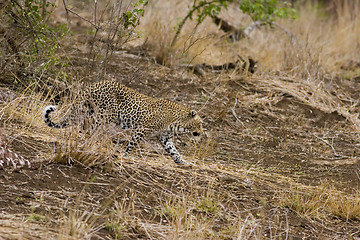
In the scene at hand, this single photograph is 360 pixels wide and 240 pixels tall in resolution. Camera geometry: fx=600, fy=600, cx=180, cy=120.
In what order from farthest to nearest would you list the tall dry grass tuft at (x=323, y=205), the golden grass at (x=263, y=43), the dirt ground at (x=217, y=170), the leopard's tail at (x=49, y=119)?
the golden grass at (x=263, y=43)
the leopard's tail at (x=49, y=119)
the tall dry grass tuft at (x=323, y=205)
the dirt ground at (x=217, y=170)

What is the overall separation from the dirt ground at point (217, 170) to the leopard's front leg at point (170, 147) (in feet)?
0.31

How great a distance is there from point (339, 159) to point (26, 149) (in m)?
4.41

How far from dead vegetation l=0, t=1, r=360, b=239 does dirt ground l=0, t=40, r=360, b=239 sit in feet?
0.06

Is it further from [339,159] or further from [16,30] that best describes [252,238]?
[16,30]

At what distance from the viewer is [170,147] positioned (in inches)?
293

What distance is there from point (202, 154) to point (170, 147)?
0.41 meters

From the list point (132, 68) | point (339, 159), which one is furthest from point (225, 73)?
point (339, 159)

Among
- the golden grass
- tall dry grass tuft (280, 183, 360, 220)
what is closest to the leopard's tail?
tall dry grass tuft (280, 183, 360, 220)

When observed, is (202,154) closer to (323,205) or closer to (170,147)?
(170,147)

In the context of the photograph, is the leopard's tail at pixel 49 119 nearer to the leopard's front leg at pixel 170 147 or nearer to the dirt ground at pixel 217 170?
the dirt ground at pixel 217 170

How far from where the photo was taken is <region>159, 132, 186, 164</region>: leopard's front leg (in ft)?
23.7

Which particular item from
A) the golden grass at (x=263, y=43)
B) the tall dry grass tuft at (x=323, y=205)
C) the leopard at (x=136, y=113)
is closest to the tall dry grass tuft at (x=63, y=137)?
the leopard at (x=136, y=113)

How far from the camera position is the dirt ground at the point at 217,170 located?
4.81 meters

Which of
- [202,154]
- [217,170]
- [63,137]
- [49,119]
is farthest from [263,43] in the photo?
[63,137]
